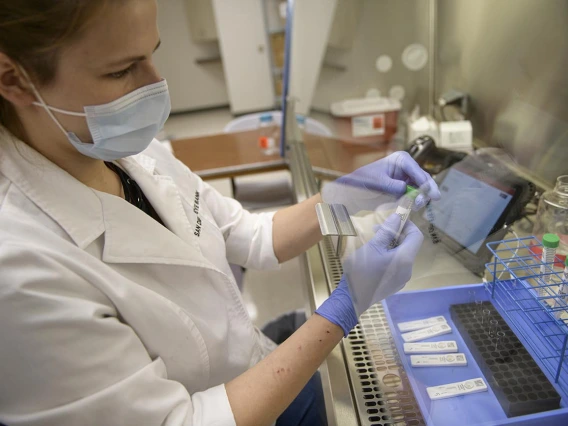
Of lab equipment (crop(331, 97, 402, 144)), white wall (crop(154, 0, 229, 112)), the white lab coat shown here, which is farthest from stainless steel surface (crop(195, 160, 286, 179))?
white wall (crop(154, 0, 229, 112))

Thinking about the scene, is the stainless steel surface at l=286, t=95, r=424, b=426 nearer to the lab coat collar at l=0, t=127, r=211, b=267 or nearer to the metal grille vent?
the metal grille vent

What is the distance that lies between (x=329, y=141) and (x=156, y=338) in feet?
5.10

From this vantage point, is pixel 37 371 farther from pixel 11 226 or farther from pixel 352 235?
pixel 352 235

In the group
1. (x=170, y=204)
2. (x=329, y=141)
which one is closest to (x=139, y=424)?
(x=170, y=204)

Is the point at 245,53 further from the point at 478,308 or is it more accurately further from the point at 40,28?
the point at 478,308

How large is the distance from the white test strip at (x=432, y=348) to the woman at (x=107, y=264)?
0.13 metres

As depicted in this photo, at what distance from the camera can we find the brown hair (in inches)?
23.0

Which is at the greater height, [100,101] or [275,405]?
[100,101]

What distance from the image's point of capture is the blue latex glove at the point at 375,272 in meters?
0.70

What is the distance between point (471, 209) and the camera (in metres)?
0.88

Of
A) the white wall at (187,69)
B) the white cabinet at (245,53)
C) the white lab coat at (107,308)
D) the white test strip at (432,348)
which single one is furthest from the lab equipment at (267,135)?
the white wall at (187,69)

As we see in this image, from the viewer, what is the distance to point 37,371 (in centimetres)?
60

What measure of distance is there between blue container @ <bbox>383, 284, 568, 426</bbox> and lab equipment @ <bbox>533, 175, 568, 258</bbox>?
8.2 inches

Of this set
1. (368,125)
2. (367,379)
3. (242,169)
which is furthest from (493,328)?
(242,169)
